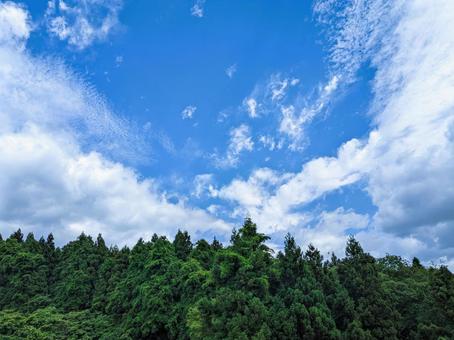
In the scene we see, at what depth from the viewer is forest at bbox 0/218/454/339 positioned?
57.1 feet

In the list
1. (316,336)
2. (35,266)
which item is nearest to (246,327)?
(316,336)

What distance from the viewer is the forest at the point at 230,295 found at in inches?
685

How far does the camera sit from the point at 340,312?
18719mm

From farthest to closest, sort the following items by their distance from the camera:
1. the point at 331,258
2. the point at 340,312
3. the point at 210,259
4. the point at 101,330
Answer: the point at 210,259
the point at 101,330
the point at 331,258
the point at 340,312

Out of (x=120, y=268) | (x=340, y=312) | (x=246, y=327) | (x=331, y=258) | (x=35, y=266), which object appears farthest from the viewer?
(x=35, y=266)

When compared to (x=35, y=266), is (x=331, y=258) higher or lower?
lower

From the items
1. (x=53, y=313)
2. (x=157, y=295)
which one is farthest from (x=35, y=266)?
(x=157, y=295)

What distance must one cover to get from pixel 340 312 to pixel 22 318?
20568 mm

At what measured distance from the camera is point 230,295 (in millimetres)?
17531

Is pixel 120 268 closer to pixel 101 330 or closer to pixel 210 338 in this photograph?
pixel 101 330

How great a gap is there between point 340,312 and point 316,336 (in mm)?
2431

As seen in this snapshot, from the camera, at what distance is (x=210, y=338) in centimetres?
1738

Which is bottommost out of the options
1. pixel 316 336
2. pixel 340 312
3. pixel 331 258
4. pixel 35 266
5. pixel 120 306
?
pixel 316 336

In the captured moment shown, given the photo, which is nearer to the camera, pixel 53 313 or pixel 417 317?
pixel 417 317
